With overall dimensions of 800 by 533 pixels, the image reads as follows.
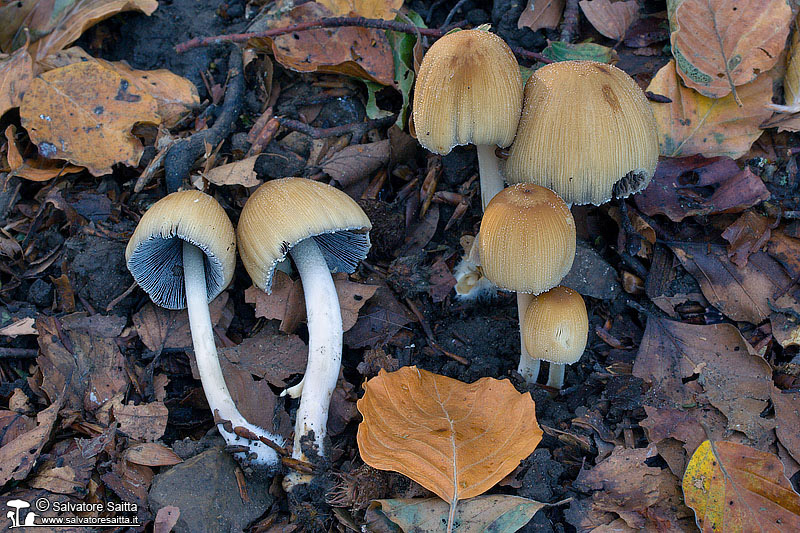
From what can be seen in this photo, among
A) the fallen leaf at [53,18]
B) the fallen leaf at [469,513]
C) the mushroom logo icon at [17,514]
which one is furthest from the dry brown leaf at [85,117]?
the fallen leaf at [469,513]

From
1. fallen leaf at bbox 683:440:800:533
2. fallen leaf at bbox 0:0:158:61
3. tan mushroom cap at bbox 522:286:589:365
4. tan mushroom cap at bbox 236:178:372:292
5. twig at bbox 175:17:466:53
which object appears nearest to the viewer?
fallen leaf at bbox 683:440:800:533

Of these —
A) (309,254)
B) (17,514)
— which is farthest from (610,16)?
(17,514)

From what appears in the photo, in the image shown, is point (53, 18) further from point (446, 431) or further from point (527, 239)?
point (446, 431)

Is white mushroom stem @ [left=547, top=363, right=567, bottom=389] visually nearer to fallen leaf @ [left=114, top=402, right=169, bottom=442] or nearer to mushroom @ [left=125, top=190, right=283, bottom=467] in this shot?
mushroom @ [left=125, top=190, right=283, bottom=467]

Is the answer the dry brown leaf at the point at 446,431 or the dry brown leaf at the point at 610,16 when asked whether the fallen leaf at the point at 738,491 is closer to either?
the dry brown leaf at the point at 446,431

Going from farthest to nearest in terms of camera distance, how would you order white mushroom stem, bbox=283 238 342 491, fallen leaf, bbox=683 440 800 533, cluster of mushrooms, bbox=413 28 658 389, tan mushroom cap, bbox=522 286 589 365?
white mushroom stem, bbox=283 238 342 491 → tan mushroom cap, bbox=522 286 589 365 → cluster of mushrooms, bbox=413 28 658 389 → fallen leaf, bbox=683 440 800 533

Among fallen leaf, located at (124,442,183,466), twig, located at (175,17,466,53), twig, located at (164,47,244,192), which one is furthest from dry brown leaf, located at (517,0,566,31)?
fallen leaf, located at (124,442,183,466)
